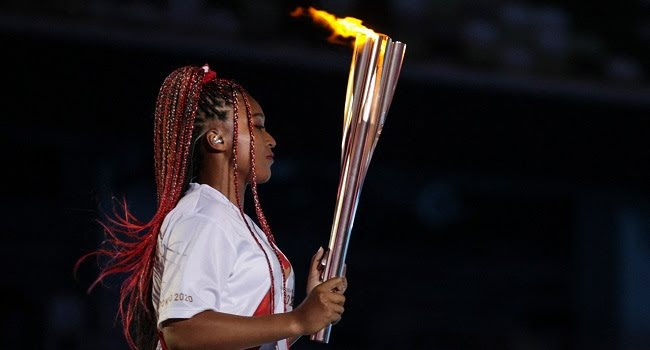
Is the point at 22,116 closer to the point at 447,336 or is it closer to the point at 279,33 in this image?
the point at 279,33

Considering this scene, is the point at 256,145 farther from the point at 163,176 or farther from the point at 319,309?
the point at 319,309

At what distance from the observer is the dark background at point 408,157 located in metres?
5.15

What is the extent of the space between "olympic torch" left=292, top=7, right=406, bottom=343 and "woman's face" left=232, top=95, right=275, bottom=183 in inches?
7.9

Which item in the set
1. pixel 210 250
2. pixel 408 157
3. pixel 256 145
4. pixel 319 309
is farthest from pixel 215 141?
pixel 408 157

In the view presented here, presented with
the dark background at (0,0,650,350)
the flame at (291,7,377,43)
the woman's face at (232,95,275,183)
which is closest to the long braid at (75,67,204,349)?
the woman's face at (232,95,275,183)

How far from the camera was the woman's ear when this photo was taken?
2.19 meters

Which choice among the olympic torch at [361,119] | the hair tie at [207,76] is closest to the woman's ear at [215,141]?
the hair tie at [207,76]

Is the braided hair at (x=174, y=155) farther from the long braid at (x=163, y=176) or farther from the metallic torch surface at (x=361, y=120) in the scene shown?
the metallic torch surface at (x=361, y=120)

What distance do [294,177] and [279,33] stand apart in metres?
1.18

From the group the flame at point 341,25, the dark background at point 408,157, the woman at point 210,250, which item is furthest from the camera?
the dark background at point 408,157

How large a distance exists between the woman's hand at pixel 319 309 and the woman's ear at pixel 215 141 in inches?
15.8

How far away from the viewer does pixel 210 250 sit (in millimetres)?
1981

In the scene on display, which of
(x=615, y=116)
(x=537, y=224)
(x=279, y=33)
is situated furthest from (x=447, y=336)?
(x=279, y=33)

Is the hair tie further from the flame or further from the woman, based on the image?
the flame
